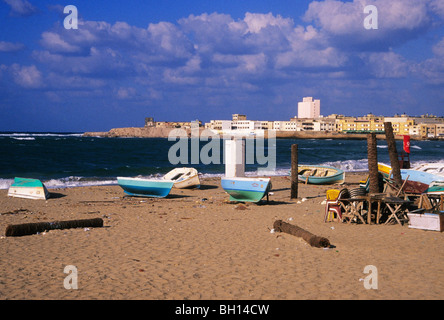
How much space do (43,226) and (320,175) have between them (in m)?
20.6

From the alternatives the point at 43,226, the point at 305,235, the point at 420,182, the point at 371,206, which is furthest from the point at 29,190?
the point at 420,182

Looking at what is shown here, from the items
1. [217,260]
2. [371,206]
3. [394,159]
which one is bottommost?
[217,260]

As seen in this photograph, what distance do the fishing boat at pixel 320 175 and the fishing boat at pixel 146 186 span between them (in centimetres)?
1085

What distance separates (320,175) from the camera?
28141 millimetres

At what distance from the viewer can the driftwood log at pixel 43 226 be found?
10348mm

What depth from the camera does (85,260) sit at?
8320mm

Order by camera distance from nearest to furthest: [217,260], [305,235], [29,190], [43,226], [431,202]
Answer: [217,260]
[305,235]
[43,226]
[431,202]
[29,190]

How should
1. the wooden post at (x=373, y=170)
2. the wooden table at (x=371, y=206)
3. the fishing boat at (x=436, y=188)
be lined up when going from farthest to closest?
the fishing boat at (x=436, y=188)
the wooden post at (x=373, y=170)
the wooden table at (x=371, y=206)

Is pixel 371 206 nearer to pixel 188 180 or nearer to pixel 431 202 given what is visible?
pixel 431 202

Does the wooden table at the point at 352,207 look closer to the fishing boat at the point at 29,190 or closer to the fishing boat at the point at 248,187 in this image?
the fishing boat at the point at 248,187

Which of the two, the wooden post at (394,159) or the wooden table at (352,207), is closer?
the wooden table at (352,207)

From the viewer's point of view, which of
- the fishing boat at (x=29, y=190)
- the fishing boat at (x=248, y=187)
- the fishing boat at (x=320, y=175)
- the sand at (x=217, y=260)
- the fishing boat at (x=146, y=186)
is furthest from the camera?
the fishing boat at (x=320, y=175)

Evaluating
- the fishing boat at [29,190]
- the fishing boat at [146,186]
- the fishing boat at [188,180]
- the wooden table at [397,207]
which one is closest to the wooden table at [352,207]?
the wooden table at [397,207]
